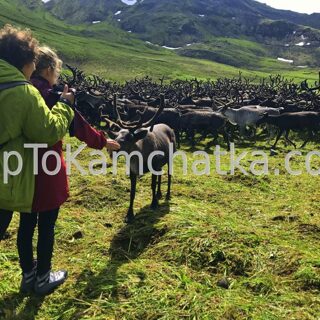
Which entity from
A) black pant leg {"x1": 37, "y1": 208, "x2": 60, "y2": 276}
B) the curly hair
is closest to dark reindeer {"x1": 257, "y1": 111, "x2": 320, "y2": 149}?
black pant leg {"x1": 37, "y1": 208, "x2": 60, "y2": 276}

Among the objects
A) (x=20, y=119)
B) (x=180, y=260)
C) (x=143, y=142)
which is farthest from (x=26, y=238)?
(x=143, y=142)

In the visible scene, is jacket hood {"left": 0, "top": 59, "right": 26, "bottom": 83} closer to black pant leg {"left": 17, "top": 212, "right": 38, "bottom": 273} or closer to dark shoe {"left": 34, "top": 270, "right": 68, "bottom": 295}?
black pant leg {"left": 17, "top": 212, "right": 38, "bottom": 273}

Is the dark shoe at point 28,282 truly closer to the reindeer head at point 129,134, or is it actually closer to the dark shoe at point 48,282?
the dark shoe at point 48,282

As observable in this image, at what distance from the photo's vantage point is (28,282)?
566 cm

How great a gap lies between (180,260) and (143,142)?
3.11 m

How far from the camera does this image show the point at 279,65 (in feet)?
492

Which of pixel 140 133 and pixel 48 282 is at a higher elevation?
pixel 140 133

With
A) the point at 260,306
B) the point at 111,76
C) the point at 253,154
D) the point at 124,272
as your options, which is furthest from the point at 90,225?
the point at 111,76

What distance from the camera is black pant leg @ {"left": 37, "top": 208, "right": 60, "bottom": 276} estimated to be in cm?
529

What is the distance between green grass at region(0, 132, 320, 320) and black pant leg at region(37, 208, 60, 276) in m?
0.45

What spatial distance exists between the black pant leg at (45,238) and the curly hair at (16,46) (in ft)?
6.09

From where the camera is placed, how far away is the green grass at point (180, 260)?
5.28 meters

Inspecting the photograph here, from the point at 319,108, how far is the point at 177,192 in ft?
52.3

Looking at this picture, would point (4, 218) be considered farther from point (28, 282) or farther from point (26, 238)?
point (28, 282)
